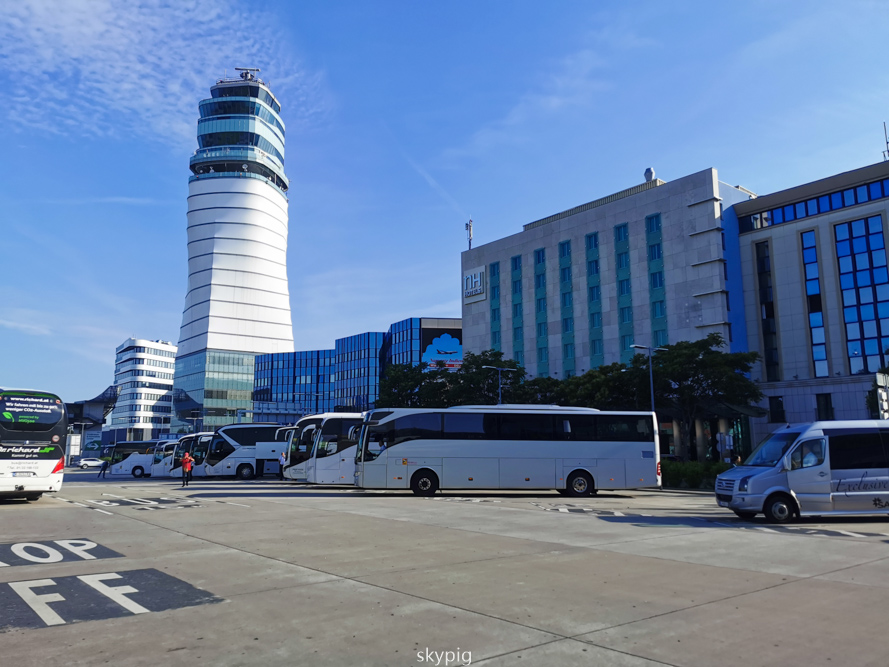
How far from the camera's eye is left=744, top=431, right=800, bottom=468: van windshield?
1731 centimetres

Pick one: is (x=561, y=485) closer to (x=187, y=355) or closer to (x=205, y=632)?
(x=205, y=632)

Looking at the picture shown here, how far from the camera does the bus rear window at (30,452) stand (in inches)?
756

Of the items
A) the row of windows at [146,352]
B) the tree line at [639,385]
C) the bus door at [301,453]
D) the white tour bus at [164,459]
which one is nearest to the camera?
the bus door at [301,453]

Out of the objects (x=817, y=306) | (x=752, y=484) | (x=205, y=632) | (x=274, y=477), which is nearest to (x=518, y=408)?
(x=752, y=484)

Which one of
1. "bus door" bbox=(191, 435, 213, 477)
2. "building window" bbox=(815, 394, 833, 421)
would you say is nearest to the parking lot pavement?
"bus door" bbox=(191, 435, 213, 477)

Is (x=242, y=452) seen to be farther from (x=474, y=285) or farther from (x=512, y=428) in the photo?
(x=474, y=285)

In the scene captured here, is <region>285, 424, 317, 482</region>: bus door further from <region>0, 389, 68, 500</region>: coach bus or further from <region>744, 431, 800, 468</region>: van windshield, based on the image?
<region>744, 431, 800, 468</region>: van windshield

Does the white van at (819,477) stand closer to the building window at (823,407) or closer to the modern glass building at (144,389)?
the building window at (823,407)

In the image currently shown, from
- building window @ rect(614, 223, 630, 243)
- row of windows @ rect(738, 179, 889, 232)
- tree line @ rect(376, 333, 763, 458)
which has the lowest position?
tree line @ rect(376, 333, 763, 458)

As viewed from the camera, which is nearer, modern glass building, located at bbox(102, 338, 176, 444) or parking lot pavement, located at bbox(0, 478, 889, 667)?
parking lot pavement, located at bbox(0, 478, 889, 667)

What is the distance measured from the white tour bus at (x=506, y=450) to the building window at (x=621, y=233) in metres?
38.7

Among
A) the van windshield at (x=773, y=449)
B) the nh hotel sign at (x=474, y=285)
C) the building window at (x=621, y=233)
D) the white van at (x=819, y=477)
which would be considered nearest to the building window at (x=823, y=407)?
the building window at (x=621, y=233)

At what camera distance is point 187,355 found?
146 metres

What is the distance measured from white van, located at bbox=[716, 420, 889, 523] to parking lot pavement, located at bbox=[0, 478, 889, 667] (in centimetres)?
107
